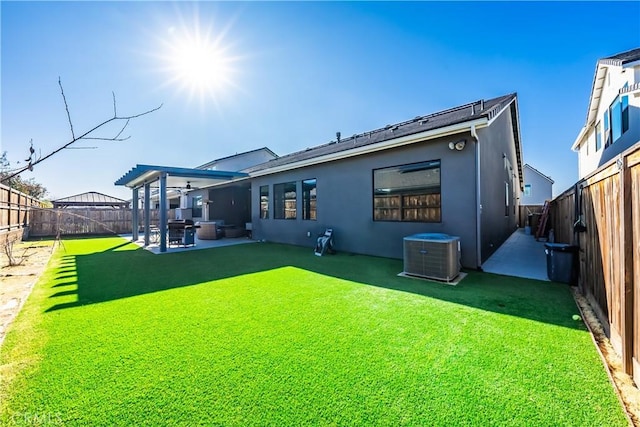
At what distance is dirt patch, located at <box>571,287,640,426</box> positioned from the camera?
5.99 ft

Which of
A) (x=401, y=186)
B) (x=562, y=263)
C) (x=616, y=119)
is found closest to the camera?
(x=562, y=263)

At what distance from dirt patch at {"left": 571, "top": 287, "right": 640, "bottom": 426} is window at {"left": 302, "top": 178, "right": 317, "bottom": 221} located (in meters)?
7.14

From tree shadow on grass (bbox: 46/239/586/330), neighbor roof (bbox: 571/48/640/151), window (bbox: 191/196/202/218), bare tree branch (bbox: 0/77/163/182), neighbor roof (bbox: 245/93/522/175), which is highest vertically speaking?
neighbor roof (bbox: 571/48/640/151)

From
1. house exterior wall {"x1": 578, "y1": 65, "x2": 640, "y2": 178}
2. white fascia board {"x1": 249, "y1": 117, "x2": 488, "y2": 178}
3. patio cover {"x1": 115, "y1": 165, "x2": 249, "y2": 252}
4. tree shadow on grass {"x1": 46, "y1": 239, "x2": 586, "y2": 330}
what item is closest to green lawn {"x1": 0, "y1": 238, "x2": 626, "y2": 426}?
tree shadow on grass {"x1": 46, "y1": 239, "x2": 586, "y2": 330}

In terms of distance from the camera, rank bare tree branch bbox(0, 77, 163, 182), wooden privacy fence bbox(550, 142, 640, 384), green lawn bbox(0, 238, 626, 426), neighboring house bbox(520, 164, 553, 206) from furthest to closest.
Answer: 1. neighboring house bbox(520, 164, 553, 206)
2. wooden privacy fence bbox(550, 142, 640, 384)
3. green lawn bbox(0, 238, 626, 426)
4. bare tree branch bbox(0, 77, 163, 182)

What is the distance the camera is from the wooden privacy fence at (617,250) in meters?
2.10

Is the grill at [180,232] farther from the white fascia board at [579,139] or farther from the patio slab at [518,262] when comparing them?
the white fascia board at [579,139]

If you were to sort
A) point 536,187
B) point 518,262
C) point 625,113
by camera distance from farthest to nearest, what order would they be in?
1. point 536,187
2. point 625,113
3. point 518,262

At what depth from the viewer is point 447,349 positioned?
2.56 meters

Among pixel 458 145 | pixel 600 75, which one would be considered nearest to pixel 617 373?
pixel 458 145

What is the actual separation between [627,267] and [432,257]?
2.83 meters

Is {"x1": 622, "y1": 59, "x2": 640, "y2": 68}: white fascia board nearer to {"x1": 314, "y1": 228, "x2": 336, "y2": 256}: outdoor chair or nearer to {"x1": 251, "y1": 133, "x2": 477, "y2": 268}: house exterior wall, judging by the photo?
{"x1": 251, "y1": 133, "x2": 477, "y2": 268}: house exterior wall

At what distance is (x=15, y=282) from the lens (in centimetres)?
507

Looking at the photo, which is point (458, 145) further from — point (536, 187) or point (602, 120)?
point (536, 187)
